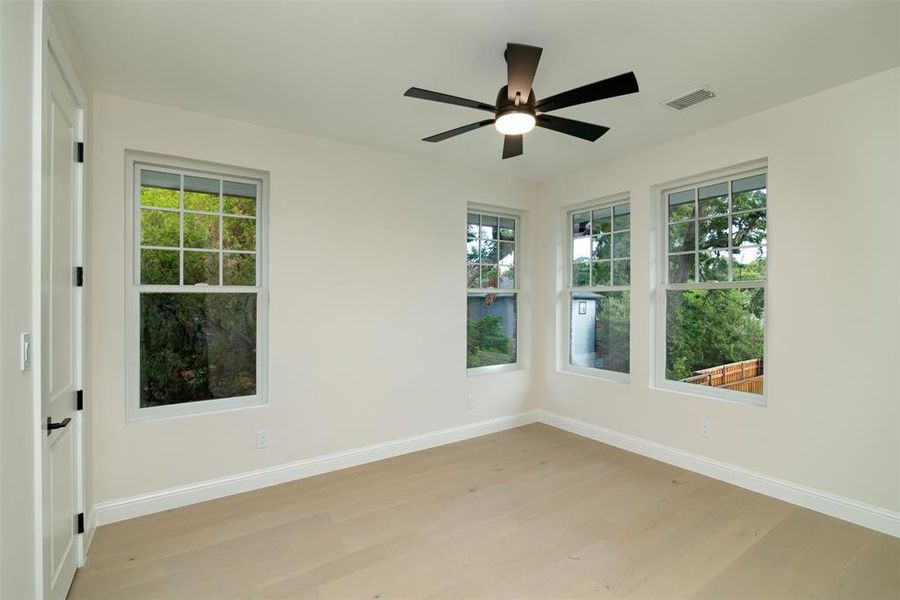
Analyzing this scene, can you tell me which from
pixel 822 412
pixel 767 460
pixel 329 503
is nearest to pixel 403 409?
pixel 329 503

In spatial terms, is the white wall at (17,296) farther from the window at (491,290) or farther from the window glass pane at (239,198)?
the window at (491,290)

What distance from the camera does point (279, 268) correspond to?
11.0ft

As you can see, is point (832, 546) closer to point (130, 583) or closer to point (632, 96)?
point (632, 96)

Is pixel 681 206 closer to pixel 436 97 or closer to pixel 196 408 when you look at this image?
pixel 436 97

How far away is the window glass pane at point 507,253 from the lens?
15.9 feet

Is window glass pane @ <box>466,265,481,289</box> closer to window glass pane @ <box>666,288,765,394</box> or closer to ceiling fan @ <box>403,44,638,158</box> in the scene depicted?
window glass pane @ <box>666,288,765,394</box>

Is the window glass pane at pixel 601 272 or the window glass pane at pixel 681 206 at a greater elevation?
the window glass pane at pixel 681 206

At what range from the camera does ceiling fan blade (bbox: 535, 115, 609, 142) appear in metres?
2.35

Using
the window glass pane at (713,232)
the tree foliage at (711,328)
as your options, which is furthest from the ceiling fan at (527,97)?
the tree foliage at (711,328)

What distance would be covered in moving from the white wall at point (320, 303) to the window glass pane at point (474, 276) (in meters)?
0.21

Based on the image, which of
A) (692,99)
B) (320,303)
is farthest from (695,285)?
(320,303)

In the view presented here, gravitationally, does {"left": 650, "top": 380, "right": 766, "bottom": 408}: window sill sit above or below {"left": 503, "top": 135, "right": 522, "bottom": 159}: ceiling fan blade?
below

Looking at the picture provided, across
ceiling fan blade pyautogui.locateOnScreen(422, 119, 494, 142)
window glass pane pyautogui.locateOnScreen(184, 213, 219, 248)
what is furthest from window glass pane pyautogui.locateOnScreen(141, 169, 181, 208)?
ceiling fan blade pyautogui.locateOnScreen(422, 119, 494, 142)

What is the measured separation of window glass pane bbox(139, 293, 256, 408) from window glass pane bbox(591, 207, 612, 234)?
337cm
